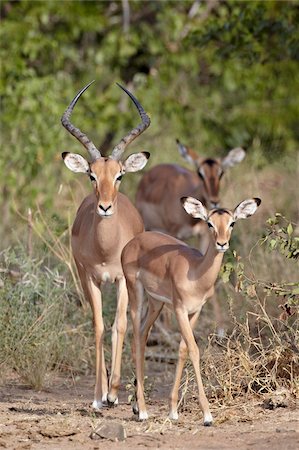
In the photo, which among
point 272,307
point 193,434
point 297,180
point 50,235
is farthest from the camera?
point 297,180

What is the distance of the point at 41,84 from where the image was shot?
12.7 m

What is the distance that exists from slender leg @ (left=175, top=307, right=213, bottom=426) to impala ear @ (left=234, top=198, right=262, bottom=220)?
668 millimetres

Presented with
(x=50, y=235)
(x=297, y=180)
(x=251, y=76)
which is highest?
(x=251, y=76)

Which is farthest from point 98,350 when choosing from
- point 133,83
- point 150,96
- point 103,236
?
point 133,83

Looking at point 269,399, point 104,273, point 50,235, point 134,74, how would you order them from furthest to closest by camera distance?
1. point 134,74
2. point 50,235
3. point 104,273
4. point 269,399

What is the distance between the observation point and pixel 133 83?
14.6 metres

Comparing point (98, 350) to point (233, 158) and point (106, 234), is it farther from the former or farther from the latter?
point (233, 158)

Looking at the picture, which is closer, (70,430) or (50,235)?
(70,430)

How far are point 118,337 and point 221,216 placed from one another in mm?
1560

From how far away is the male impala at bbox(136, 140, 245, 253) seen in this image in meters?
12.3

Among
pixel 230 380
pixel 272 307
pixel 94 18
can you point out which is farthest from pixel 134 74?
pixel 230 380

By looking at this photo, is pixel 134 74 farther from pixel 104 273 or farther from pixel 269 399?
pixel 269 399

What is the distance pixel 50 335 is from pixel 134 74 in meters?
7.76

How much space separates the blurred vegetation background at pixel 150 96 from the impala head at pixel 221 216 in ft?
8.30
